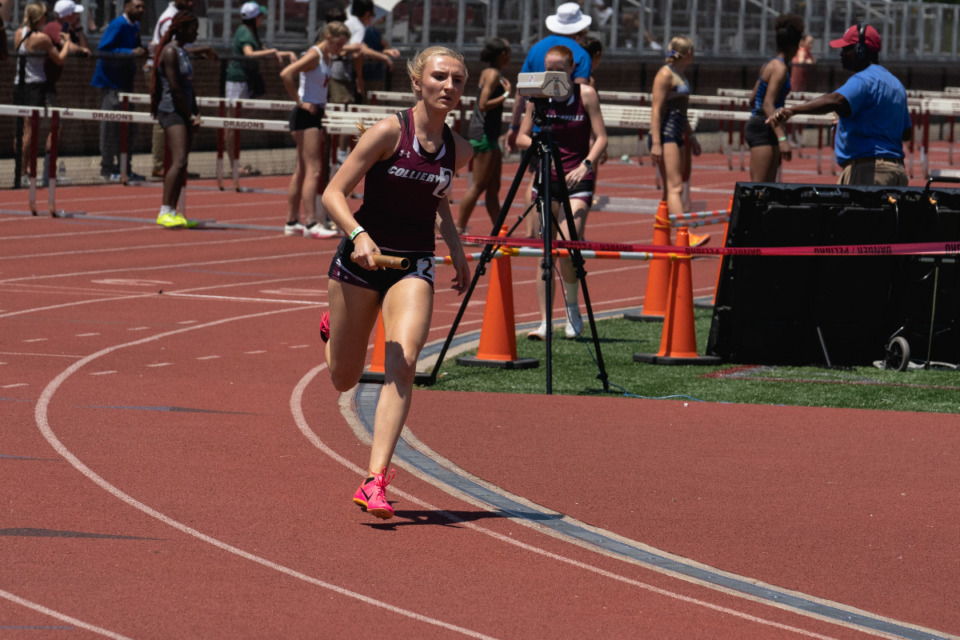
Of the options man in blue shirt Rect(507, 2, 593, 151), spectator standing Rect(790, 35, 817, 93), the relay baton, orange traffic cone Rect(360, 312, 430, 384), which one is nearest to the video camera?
orange traffic cone Rect(360, 312, 430, 384)

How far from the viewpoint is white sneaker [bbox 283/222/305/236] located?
19281mm

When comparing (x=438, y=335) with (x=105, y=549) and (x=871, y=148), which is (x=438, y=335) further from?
(x=105, y=549)

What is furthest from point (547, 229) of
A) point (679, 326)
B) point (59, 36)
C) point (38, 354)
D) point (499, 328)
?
point (59, 36)

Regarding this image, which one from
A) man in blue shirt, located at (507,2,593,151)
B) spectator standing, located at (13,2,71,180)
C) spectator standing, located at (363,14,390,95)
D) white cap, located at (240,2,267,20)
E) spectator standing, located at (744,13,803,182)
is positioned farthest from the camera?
spectator standing, located at (363,14,390,95)

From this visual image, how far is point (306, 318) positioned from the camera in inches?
527

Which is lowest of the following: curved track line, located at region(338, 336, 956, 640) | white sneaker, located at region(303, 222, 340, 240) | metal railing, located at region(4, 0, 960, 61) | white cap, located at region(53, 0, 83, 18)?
curved track line, located at region(338, 336, 956, 640)

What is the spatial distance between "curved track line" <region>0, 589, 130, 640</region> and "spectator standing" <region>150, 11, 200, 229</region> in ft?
42.3

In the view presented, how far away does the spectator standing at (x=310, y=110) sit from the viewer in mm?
18328

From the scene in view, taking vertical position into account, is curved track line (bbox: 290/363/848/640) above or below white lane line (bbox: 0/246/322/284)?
below

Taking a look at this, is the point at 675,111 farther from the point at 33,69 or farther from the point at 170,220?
the point at 33,69

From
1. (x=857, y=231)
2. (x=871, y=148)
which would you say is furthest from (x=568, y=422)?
(x=871, y=148)

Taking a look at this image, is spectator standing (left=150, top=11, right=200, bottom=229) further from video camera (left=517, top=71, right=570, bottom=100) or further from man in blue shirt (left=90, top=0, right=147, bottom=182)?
video camera (left=517, top=71, right=570, bottom=100)

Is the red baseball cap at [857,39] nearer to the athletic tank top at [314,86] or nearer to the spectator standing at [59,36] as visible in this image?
the athletic tank top at [314,86]

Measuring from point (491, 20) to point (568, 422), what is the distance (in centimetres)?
2879
